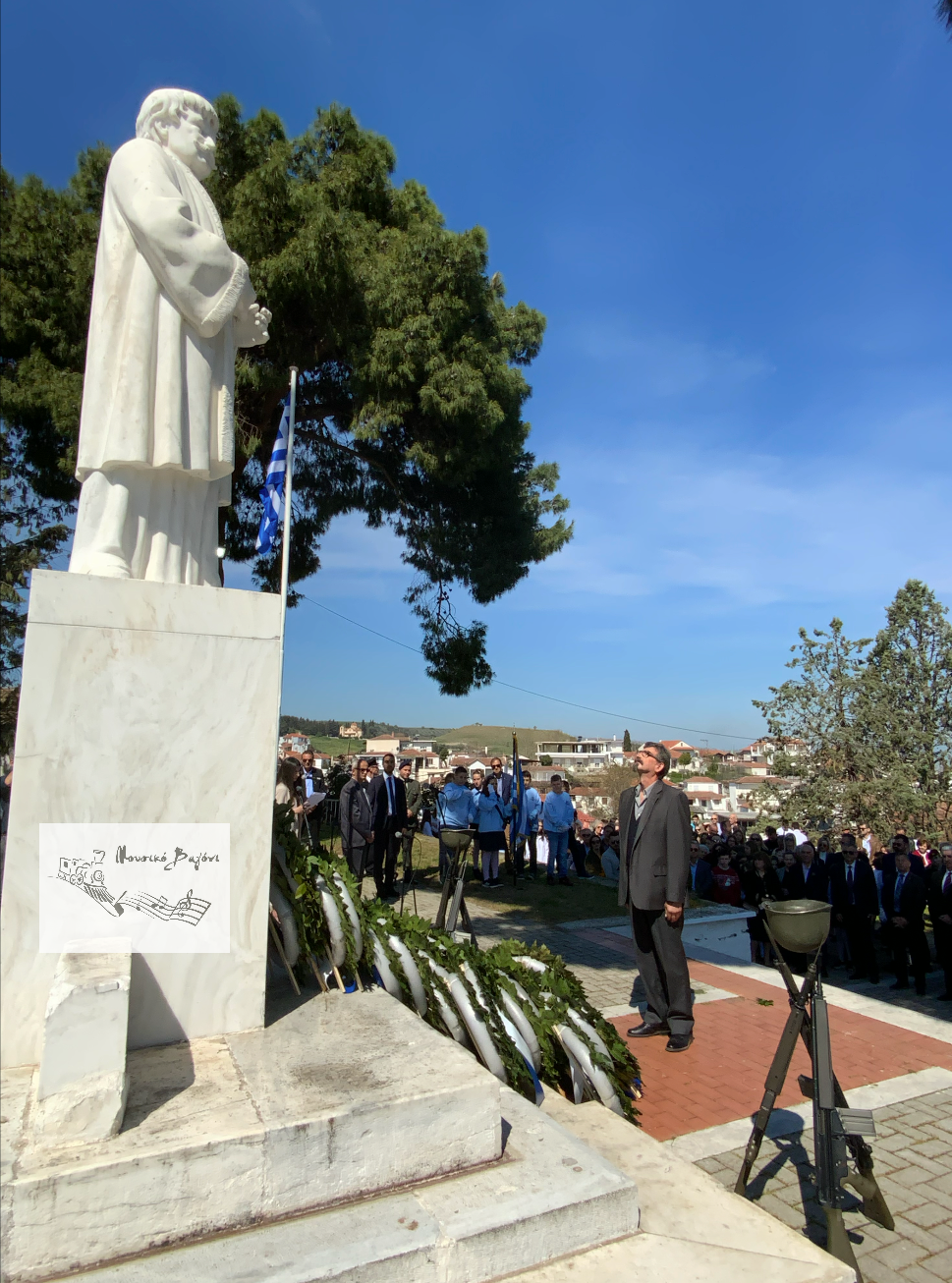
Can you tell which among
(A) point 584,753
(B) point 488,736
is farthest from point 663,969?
(A) point 584,753

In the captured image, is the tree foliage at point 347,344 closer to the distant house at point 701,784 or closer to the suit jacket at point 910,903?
the suit jacket at point 910,903

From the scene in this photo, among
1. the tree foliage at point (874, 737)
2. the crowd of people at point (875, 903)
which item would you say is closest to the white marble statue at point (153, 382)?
the crowd of people at point (875, 903)

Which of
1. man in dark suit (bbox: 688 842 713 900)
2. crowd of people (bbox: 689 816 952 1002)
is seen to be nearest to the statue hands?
crowd of people (bbox: 689 816 952 1002)

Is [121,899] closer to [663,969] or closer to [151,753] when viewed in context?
[151,753]

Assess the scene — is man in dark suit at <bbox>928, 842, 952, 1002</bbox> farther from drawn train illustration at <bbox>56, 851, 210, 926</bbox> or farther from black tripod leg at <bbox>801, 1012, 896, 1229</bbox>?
drawn train illustration at <bbox>56, 851, 210, 926</bbox>

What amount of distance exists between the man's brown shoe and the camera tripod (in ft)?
5.46

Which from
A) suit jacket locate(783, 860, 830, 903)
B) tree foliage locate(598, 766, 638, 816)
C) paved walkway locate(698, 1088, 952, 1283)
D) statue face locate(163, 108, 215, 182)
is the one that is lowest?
paved walkway locate(698, 1088, 952, 1283)

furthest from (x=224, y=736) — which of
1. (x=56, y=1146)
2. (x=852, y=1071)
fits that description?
(x=852, y=1071)

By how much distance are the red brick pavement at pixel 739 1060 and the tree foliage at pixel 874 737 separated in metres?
13.0

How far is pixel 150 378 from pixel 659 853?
3622 millimetres

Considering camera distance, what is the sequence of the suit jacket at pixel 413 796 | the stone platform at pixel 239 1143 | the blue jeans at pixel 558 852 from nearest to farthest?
1. the stone platform at pixel 239 1143
2. the suit jacket at pixel 413 796
3. the blue jeans at pixel 558 852

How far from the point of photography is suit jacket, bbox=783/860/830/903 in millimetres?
7742

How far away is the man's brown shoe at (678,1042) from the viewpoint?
4.54 metres

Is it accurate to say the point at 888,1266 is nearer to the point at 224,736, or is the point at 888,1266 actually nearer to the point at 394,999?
the point at 394,999
